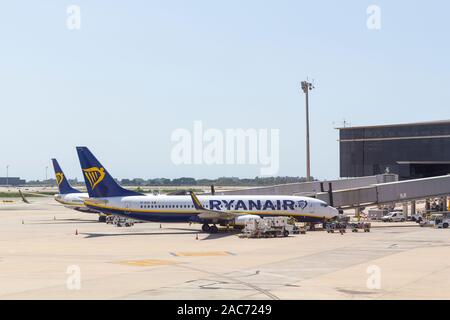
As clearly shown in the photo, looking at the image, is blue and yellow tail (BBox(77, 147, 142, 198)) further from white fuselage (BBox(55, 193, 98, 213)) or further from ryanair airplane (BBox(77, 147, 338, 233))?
white fuselage (BBox(55, 193, 98, 213))

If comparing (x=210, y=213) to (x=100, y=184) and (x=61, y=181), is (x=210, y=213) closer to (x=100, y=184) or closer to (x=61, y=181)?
(x=100, y=184)

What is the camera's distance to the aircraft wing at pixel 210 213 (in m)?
74.8

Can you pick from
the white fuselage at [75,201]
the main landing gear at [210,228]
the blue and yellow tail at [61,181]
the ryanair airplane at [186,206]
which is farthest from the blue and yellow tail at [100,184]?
the blue and yellow tail at [61,181]

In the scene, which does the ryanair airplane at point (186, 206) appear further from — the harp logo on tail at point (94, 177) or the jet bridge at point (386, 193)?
the jet bridge at point (386, 193)

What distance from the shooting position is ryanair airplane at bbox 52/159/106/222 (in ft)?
338

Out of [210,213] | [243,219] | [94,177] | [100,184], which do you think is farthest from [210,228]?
[94,177]

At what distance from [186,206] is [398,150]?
2755 inches

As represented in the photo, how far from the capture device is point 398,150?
136 metres

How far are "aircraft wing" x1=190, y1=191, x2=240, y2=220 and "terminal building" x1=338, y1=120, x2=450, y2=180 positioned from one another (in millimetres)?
59327

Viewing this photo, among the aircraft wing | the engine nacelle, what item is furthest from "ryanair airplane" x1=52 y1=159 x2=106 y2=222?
the engine nacelle
